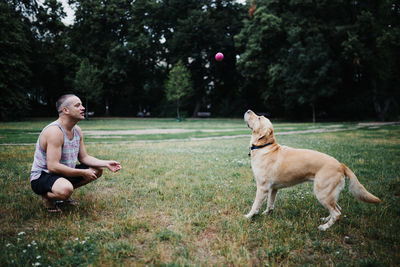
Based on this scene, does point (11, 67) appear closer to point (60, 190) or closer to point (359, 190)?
point (60, 190)

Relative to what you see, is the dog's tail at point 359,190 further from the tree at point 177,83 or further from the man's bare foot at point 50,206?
the tree at point 177,83

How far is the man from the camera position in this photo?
3463 mm

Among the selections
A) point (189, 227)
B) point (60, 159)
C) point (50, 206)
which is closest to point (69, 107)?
point (60, 159)

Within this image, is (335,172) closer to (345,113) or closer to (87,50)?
(345,113)

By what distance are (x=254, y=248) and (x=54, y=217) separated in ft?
9.47

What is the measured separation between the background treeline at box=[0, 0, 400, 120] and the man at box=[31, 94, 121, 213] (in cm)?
2807

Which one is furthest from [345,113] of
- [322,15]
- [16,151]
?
[16,151]

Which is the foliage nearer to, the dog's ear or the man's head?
the dog's ear

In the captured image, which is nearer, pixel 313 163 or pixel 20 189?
pixel 313 163

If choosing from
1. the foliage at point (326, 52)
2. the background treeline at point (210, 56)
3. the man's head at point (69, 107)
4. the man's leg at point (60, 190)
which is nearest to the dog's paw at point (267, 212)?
the man's leg at point (60, 190)

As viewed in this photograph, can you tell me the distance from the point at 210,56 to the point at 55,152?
41128 mm

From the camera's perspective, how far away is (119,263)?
249 cm

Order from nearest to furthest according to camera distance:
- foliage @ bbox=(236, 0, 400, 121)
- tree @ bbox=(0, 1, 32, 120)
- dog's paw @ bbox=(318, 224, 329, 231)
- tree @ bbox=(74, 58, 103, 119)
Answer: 1. dog's paw @ bbox=(318, 224, 329, 231)
2. foliage @ bbox=(236, 0, 400, 121)
3. tree @ bbox=(0, 1, 32, 120)
4. tree @ bbox=(74, 58, 103, 119)

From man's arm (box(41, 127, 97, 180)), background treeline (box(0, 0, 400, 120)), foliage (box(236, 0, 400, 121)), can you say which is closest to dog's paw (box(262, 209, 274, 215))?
man's arm (box(41, 127, 97, 180))
